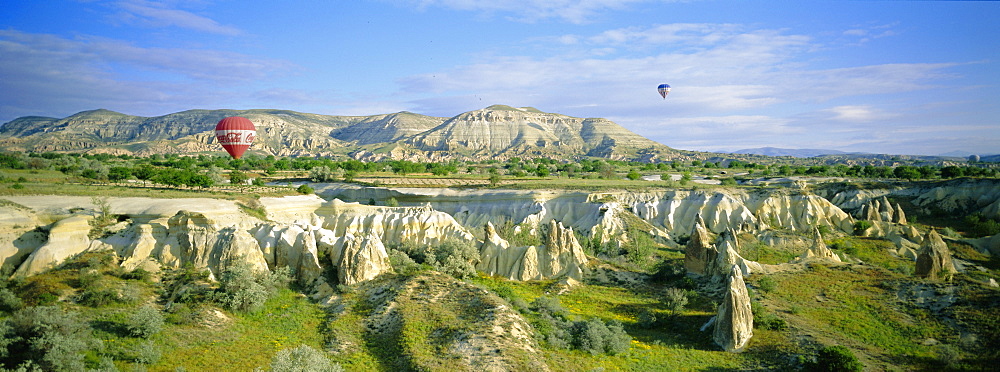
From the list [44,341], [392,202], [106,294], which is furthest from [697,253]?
[392,202]

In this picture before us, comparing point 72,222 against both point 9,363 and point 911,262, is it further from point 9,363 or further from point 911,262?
point 911,262

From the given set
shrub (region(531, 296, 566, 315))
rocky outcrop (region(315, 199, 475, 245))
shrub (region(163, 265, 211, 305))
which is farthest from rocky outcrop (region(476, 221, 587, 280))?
shrub (region(163, 265, 211, 305))

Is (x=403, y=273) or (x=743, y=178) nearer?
(x=403, y=273)

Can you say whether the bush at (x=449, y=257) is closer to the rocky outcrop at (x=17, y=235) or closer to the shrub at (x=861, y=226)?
the rocky outcrop at (x=17, y=235)

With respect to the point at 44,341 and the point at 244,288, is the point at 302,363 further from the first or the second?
the point at 244,288

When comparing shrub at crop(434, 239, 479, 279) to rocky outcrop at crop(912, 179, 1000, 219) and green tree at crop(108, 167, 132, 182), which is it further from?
rocky outcrop at crop(912, 179, 1000, 219)

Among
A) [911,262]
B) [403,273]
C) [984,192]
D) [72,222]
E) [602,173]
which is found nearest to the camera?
[72,222]

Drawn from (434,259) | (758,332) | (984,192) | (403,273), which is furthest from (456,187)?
(984,192)
